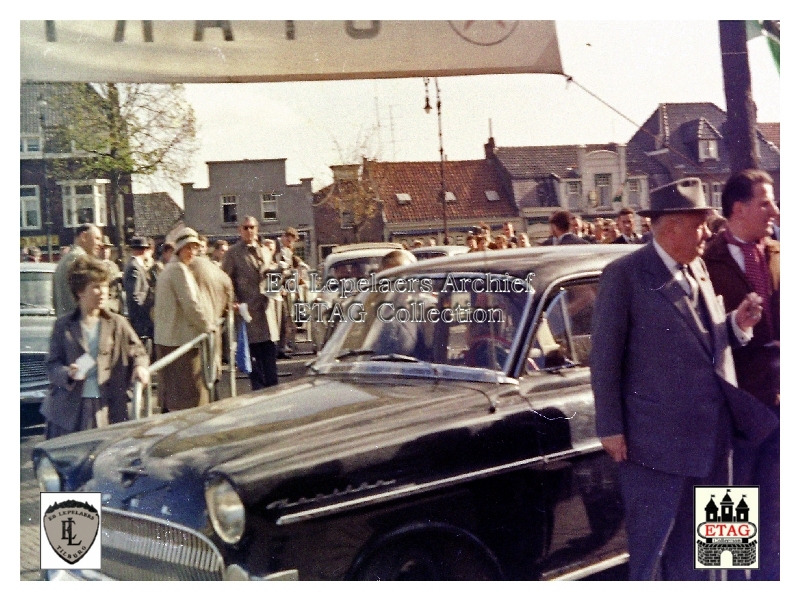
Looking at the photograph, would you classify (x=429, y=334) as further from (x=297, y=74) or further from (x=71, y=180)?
(x=71, y=180)

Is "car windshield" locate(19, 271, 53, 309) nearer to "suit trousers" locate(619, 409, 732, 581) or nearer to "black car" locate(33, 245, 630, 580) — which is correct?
"black car" locate(33, 245, 630, 580)

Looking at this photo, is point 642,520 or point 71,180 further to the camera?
point 71,180

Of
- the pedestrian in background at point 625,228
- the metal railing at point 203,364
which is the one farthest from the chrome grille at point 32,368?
the pedestrian in background at point 625,228

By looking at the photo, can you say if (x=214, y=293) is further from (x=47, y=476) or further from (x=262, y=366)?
(x=47, y=476)

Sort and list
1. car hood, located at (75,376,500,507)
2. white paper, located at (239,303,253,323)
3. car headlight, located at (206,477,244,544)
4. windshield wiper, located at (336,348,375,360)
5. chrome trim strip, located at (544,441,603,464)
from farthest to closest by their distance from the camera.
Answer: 1. white paper, located at (239,303,253,323)
2. windshield wiper, located at (336,348,375,360)
3. chrome trim strip, located at (544,441,603,464)
4. car hood, located at (75,376,500,507)
5. car headlight, located at (206,477,244,544)

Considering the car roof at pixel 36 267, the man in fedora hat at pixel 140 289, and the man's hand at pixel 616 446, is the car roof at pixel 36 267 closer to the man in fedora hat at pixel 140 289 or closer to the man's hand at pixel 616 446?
the man in fedora hat at pixel 140 289

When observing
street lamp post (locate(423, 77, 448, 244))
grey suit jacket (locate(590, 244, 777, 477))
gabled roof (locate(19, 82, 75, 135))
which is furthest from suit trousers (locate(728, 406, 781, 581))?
gabled roof (locate(19, 82, 75, 135))

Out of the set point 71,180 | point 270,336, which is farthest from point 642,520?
point 71,180

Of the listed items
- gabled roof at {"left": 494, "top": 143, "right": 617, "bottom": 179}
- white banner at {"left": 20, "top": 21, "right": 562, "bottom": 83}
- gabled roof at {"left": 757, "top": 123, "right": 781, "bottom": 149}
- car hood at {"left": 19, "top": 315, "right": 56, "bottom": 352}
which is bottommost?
car hood at {"left": 19, "top": 315, "right": 56, "bottom": 352}
